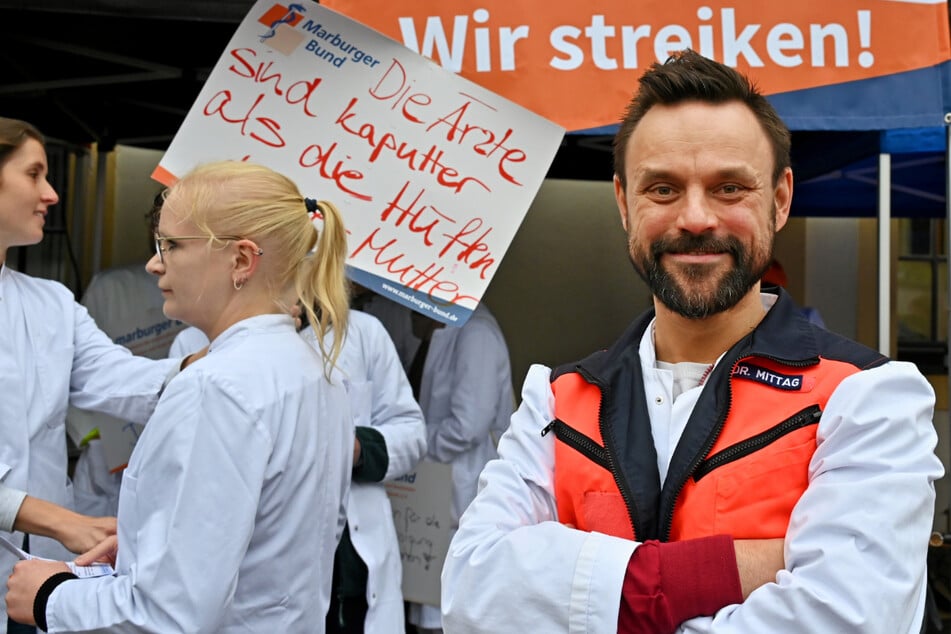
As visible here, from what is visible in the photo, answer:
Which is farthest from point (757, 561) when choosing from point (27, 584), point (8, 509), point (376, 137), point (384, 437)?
point (376, 137)

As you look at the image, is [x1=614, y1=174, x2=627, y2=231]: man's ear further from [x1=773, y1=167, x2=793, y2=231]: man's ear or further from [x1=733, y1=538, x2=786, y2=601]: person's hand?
[x1=733, y1=538, x2=786, y2=601]: person's hand

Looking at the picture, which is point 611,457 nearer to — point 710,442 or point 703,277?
point 710,442

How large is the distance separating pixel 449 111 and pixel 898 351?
15.8ft

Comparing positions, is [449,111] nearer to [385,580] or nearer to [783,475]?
[385,580]

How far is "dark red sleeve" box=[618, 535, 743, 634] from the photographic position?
1.25m

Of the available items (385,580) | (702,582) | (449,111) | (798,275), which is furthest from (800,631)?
(798,275)

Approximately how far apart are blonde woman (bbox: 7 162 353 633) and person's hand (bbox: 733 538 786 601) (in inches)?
36.3

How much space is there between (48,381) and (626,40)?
1.96 meters

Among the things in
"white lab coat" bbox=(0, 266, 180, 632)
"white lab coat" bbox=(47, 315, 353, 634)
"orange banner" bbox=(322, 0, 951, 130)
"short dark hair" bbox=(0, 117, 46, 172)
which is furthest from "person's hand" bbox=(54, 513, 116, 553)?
"orange banner" bbox=(322, 0, 951, 130)

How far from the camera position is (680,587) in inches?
49.3

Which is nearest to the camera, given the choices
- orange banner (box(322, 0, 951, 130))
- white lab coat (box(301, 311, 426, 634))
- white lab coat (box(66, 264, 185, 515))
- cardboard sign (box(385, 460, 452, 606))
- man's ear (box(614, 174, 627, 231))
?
man's ear (box(614, 174, 627, 231))

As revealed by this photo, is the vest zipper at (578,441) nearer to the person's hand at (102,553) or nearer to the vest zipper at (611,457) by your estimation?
the vest zipper at (611,457)

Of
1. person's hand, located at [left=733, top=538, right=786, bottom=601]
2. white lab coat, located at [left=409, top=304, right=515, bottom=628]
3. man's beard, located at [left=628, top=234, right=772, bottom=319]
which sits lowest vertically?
white lab coat, located at [left=409, top=304, right=515, bottom=628]

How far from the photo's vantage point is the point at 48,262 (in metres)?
5.05
